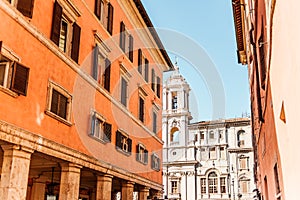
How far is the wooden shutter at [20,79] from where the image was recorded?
360 inches

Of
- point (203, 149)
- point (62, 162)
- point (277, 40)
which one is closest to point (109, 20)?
point (62, 162)

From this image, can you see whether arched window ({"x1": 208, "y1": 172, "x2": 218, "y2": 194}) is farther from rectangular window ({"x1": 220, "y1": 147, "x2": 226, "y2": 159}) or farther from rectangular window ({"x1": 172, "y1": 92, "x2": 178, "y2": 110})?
rectangular window ({"x1": 172, "y1": 92, "x2": 178, "y2": 110})

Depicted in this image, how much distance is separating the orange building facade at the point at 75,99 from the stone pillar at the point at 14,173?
26 mm

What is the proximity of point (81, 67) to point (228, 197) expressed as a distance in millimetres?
41608


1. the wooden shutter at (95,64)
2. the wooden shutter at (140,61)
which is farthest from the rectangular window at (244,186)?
the wooden shutter at (95,64)

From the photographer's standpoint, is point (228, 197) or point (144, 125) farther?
point (228, 197)

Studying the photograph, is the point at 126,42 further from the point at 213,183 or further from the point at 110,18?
the point at 213,183

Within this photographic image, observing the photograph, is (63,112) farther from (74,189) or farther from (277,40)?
(277,40)

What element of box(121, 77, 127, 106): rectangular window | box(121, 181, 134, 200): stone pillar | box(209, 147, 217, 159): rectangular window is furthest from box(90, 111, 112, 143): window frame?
box(209, 147, 217, 159): rectangular window

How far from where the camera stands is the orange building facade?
9242 mm

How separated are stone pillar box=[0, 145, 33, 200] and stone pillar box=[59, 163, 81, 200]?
2486 millimetres

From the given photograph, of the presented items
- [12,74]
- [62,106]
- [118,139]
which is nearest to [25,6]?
[12,74]

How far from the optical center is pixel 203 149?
173 ft

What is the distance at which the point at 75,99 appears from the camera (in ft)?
41.7
